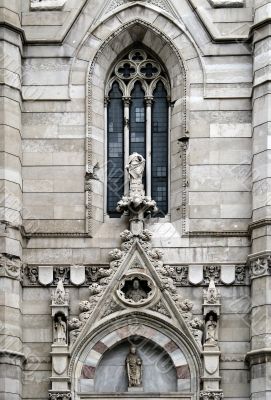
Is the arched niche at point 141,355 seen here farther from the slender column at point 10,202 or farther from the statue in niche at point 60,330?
the slender column at point 10,202

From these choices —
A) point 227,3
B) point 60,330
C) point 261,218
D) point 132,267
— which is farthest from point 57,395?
point 227,3

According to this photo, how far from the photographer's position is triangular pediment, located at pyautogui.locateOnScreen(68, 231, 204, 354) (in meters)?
32.6

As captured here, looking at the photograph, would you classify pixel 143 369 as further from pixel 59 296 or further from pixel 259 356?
pixel 259 356

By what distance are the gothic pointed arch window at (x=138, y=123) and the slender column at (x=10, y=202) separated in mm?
2078

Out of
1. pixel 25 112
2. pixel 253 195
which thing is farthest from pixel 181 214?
pixel 25 112

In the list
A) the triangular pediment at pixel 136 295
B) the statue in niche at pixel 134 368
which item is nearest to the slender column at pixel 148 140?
the triangular pediment at pixel 136 295

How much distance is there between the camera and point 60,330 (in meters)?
32.5

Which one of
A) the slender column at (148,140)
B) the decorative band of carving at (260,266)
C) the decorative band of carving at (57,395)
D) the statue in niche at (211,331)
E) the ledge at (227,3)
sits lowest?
the decorative band of carving at (57,395)

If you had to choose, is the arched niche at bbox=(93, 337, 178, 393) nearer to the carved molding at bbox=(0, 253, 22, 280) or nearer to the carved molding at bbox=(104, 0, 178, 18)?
the carved molding at bbox=(0, 253, 22, 280)

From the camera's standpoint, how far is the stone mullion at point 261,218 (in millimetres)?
31703

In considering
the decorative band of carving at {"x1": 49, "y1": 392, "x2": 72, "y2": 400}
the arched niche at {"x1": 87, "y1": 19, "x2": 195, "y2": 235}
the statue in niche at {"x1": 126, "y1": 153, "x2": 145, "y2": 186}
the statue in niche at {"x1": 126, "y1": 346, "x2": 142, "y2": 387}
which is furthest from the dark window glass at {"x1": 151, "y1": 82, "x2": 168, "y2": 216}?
the decorative band of carving at {"x1": 49, "y1": 392, "x2": 72, "y2": 400}

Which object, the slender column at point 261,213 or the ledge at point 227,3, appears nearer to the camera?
the slender column at point 261,213

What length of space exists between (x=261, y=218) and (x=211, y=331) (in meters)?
2.46

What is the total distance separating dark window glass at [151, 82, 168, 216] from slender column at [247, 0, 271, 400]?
2073mm
